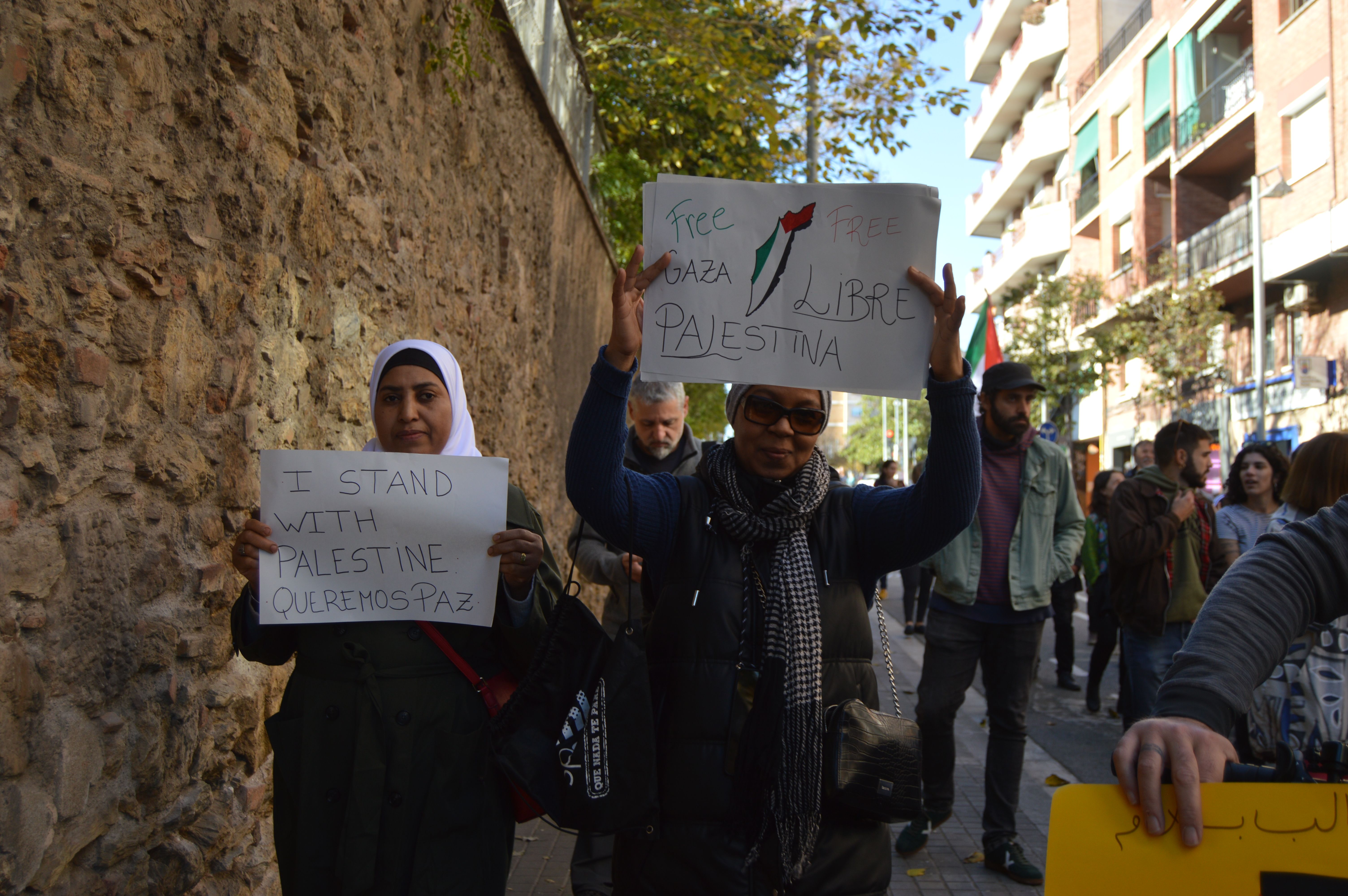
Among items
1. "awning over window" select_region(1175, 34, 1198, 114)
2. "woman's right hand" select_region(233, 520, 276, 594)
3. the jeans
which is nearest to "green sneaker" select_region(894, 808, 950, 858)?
the jeans

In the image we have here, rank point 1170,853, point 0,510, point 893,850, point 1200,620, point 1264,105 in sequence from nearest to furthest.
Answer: point 1170,853, point 1200,620, point 0,510, point 893,850, point 1264,105

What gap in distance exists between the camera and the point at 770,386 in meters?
2.42

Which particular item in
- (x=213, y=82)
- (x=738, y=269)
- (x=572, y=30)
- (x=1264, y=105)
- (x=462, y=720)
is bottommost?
(x=462, y=720)

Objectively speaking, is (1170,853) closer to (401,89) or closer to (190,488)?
(190,488)

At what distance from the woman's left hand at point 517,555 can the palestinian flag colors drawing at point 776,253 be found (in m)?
0.73

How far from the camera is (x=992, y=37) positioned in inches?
1566

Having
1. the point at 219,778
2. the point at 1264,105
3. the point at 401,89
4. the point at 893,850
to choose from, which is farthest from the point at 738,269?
the point at 1264,105

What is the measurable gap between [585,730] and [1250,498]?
501 centimetres

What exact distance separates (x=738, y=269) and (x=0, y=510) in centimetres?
165

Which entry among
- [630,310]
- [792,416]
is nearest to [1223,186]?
[792,416]

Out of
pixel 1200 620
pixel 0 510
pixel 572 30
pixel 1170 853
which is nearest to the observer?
pixel 1170 853

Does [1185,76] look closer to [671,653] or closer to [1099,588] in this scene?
[1099,588]

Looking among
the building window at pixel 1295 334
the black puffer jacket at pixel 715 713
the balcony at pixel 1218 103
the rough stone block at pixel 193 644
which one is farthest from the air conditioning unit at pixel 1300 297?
the rough stone block at pixel 193 644

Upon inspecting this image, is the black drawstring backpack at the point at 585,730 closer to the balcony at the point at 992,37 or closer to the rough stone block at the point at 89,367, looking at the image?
the rough stone block at the point at 89,367
